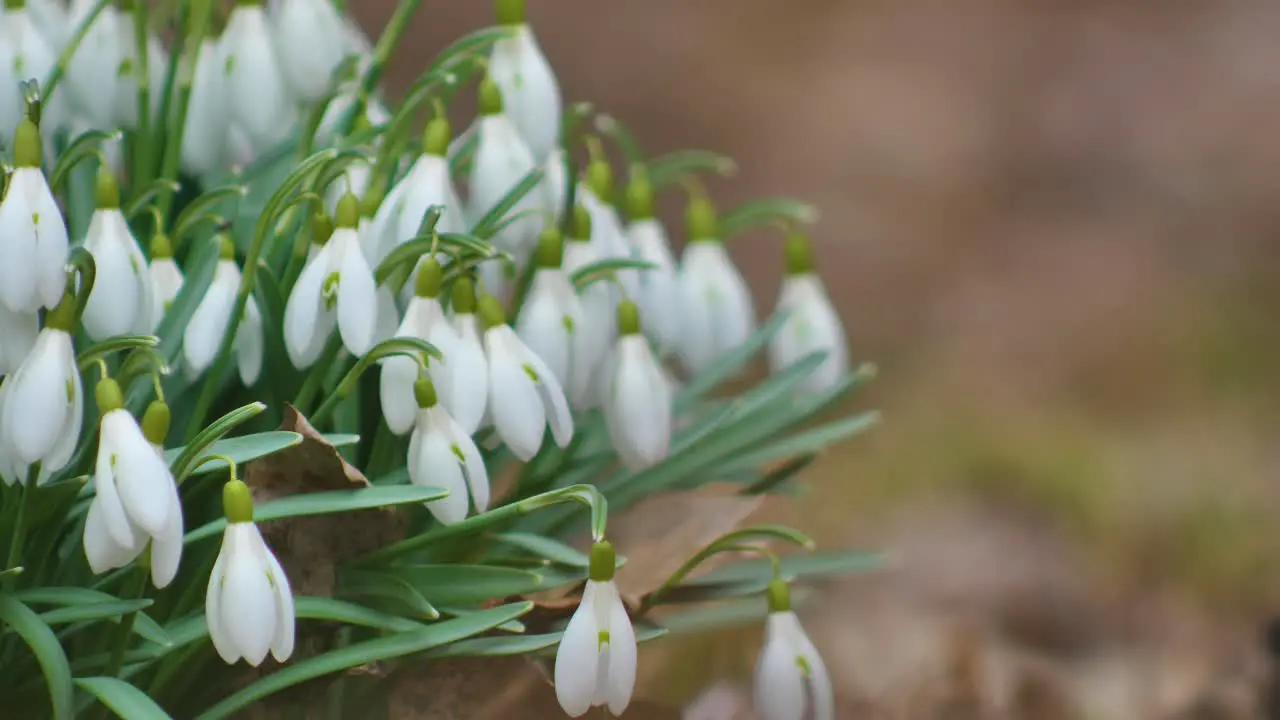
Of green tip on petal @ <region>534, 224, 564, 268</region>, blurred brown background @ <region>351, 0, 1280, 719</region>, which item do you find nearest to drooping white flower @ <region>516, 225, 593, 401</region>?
green tip on petal @ <region>534, 224, 564, 268</region>

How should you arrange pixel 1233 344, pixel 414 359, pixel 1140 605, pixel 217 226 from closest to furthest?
pixel 414 359 → pixel 217 226 → pixel 1140 605 → pixel 1233 344

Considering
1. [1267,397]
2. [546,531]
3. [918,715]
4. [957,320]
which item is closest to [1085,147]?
[957,320]

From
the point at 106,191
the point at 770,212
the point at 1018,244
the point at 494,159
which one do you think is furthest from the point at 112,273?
the point at 1018,244

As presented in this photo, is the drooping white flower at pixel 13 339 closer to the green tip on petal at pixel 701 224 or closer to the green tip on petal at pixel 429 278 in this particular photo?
the green tip on petal at pixel 429 278

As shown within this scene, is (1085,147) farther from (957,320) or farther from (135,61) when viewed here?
(135,61)

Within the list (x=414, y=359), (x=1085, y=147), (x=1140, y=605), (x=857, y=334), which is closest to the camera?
(x=414, y=359)
